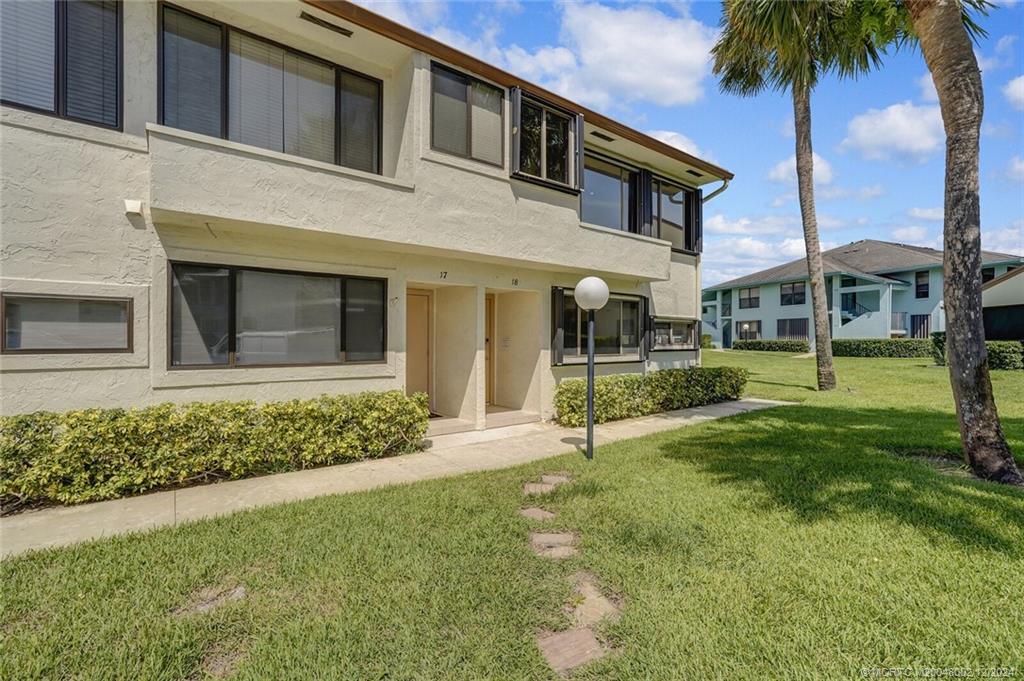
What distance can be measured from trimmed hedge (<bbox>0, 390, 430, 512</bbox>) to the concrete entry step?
4.72 metres

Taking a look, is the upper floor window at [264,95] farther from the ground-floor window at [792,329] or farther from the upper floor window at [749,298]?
the upper floor window at [749,298]

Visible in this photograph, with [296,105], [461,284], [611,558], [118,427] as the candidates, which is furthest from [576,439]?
[296,105]

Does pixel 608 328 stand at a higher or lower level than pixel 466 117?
lower

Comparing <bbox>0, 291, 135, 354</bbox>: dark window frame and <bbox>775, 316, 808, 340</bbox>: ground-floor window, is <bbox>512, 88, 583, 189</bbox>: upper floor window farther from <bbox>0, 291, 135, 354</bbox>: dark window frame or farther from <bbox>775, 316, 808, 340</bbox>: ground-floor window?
<bbox>775, 316, 808, 340</bbox>: ground-floor window

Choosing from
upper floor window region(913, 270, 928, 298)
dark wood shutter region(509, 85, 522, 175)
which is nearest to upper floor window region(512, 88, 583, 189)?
dark wood shutter region(509, 85, 522, 175)

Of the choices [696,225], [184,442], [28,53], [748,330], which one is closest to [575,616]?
[184,442]

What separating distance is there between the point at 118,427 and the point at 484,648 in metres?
5.07

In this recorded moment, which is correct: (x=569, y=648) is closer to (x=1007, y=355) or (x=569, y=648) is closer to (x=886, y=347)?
(x=1007, y=355)

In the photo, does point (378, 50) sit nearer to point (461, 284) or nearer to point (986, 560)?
point (461, 284)

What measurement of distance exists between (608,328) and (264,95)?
27.4 feet

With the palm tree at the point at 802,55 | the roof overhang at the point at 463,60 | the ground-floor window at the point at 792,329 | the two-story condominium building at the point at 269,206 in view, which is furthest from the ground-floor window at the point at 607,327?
the ground-floor window at the point at 792,329

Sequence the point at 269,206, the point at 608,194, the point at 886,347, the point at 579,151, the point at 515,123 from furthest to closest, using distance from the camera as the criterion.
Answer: the point at 886,347 → the point at 608,194 → the point at 579,151 → the point at 515,123 → the point at 269,206

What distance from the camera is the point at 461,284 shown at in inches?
351

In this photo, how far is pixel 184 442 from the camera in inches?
222
